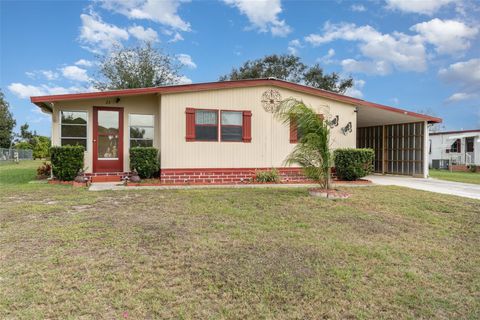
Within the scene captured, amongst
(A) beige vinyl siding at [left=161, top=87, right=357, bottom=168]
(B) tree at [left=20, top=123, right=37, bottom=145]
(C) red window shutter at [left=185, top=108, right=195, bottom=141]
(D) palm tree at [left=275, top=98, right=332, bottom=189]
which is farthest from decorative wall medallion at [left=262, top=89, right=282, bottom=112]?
(B) tree at [left=20, top=123, right=37, bottom=145]

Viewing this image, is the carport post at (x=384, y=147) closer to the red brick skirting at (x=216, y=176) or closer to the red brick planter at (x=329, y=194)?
the red brick skirting at (x=216, y=176)

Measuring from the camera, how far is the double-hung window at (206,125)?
10.1 meters

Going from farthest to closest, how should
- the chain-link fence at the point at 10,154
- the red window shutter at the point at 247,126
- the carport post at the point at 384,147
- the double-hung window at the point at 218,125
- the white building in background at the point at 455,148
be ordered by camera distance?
the chain-link fence at the point at 10,154
the white building in background at the point at 455,148
the carport post at the point at 384,147
the red window shutter at the point at 247,126
the double-hung window at the point at 218,125

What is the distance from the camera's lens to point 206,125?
10.2 m

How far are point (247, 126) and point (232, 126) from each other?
49cm

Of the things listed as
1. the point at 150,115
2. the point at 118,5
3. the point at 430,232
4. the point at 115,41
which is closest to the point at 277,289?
the point at 430,232

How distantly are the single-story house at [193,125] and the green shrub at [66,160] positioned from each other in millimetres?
666

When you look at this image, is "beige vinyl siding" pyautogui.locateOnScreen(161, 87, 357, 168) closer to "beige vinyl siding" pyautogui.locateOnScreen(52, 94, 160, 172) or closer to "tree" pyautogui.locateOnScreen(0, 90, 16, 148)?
"beige vinyl siding" pyautogui.locateOnScreen(52, 94, 160, 172)

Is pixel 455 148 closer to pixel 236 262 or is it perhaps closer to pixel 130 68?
pixel 130 68

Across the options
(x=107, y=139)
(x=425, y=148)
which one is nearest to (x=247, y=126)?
(x=107, y=139)

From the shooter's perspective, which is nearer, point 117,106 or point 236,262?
point 236,262

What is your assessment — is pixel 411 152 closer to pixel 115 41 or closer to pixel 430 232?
pixel 430 232

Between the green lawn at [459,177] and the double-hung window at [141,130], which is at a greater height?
the double-hung window at [141,130]

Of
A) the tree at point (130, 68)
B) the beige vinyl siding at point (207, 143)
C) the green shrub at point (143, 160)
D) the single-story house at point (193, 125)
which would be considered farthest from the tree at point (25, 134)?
the green shrub at point (143, 160)
